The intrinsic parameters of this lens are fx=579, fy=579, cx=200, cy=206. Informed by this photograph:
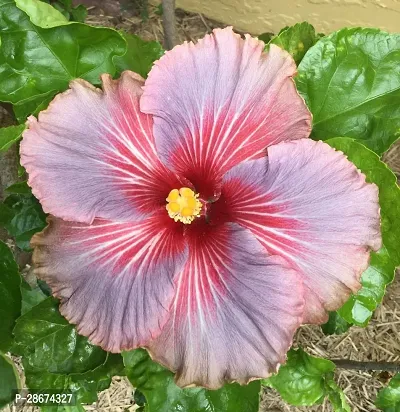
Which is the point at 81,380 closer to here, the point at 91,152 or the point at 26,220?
the point at 26,220

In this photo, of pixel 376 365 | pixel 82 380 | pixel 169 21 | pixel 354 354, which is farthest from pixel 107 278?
pixel 354 354

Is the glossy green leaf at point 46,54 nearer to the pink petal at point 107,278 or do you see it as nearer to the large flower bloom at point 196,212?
the large flower bloom at point 196,212

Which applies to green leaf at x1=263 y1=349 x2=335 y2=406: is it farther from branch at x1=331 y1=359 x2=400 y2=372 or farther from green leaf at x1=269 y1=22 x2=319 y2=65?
green leaf at x1=269 y1=22 x2=319 y2=65

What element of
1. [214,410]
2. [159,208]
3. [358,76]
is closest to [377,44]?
[358,76]

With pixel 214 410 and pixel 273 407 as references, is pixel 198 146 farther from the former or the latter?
pixel 273 407

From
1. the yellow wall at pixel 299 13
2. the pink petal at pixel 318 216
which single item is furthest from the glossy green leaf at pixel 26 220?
the yellow wall at pixel 299 13

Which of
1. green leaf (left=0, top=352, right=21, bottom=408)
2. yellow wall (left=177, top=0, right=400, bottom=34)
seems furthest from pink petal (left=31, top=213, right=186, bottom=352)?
yellow wall (left=177, top=0, right=400, bottom=34)
